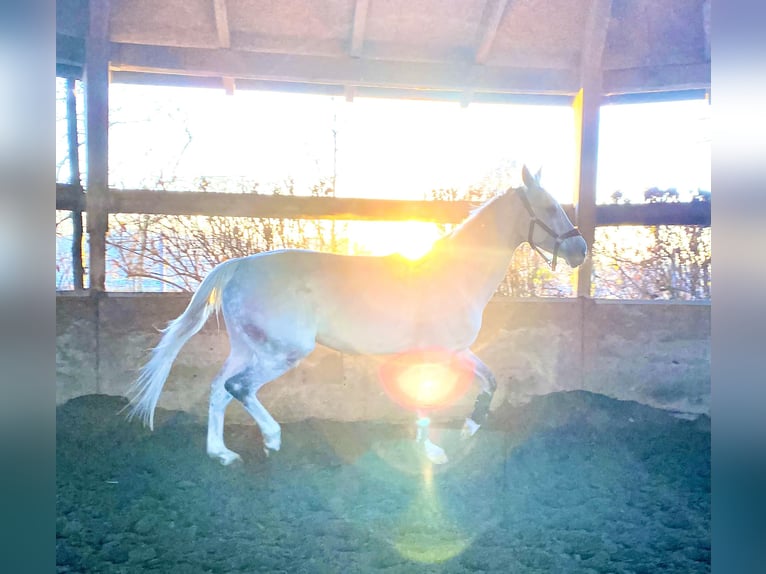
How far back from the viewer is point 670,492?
2926 mm

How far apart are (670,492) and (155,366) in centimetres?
296

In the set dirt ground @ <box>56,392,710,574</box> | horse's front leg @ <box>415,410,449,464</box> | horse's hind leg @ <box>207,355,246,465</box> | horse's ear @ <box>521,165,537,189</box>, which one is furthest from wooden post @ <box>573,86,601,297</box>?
horse's hind leg @ <box>207,355,246,465</box>

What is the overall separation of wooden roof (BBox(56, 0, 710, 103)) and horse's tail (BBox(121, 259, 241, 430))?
1.36 meters

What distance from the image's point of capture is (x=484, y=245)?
3.16 m

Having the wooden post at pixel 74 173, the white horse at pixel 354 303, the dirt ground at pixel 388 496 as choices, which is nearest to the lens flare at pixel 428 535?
the dirt ground at pixel 388 496

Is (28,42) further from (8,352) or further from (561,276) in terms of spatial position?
(561,276)

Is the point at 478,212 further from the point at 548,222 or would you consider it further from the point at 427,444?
the point at 427,444

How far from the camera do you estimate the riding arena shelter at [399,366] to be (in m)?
2.54

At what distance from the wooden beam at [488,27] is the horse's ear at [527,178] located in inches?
39.4

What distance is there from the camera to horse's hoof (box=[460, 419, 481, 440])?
3.08 m

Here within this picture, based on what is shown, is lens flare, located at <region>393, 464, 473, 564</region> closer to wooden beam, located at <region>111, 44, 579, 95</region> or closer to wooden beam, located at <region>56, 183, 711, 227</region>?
wooden beam, located at <region>56, 183, 711, 227</region>

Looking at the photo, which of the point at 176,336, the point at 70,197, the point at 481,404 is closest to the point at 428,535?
the point at 481,404

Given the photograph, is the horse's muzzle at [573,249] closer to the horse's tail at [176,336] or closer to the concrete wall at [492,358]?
the concrete wall at [492,358]

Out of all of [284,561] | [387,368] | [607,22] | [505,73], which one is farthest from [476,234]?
[284,561]
